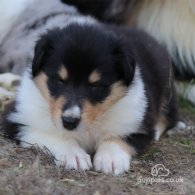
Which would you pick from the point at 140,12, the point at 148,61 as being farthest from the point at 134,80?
the point at 140,12

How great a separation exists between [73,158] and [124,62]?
0.56 meters

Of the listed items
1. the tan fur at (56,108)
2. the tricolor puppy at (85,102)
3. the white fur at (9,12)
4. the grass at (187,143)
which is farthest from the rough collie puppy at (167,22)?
the tan fur at (56,108)

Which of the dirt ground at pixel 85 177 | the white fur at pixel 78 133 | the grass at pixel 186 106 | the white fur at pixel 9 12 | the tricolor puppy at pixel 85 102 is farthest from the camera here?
the white fur at pixel 9 12

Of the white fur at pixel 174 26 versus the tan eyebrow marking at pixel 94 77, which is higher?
the tan eyebrow marking at pixel 94 77

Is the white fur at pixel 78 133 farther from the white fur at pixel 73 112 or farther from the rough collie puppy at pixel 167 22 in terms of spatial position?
the rough collie puppy at pixel 167 22

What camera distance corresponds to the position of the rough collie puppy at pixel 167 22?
5.06 meters

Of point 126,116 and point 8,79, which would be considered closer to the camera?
point 126,116

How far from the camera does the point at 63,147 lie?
3311 millimetres

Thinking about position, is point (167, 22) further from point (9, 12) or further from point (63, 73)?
point (63, 73)

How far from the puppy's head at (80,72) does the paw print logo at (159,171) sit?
0.42 m

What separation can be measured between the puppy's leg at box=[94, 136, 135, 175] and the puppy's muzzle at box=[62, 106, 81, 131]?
1.06ft

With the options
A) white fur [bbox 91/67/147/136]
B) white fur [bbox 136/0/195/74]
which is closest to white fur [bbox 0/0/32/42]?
white fur [bbox 136/0/195/74]

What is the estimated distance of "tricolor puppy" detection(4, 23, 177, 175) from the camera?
3096 millimetres

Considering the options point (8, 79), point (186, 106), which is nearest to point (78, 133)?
point (8, 79)
